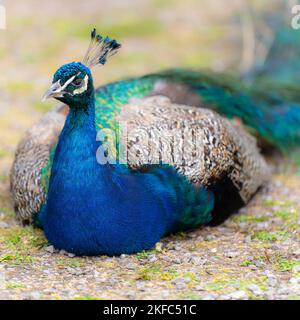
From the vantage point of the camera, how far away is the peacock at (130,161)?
3.19 metres

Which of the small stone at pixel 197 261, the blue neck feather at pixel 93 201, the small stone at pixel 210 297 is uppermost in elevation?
the blue neck feather at pixel 93 201

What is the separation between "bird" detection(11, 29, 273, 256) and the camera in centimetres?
318

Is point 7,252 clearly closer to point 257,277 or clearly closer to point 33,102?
point 257,277

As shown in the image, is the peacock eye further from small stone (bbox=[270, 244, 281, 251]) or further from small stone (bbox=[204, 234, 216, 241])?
small stone (bbox=[270, 244, 281, 251])

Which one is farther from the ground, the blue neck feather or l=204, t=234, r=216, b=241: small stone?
the blue neck feather

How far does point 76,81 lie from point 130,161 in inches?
20.6

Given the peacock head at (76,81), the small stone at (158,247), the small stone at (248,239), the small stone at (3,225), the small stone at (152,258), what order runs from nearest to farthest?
→ the peacock head at (76,81) < the small stone at (152,258) < the small stone at (158,247) < the small stone at (248,239) < the small stone at (3,225)

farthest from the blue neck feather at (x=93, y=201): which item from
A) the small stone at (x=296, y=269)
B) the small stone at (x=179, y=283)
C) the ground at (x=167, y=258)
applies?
the small stone at (x=296, y=269)

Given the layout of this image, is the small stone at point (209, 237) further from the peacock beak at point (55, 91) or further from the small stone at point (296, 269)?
the peacock beak at point (55, 91)

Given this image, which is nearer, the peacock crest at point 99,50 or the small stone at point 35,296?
the small stone at point 35,296

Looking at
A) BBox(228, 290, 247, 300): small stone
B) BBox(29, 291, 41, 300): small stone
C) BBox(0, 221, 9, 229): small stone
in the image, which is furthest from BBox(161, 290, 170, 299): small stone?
BBox(0, 221, 9, 229): small stone

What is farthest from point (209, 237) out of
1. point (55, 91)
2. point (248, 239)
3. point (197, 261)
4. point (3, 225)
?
point (55, 91)

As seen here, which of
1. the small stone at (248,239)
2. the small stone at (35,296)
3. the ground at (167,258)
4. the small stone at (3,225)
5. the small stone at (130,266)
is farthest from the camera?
the small stone at (3,225)

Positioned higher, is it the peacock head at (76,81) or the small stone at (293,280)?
the peacock head at (76,81)
